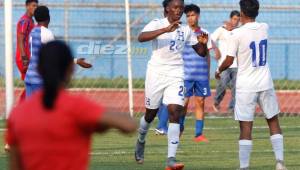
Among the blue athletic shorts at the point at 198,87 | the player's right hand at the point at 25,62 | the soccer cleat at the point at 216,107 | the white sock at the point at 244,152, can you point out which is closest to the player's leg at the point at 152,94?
the white sock at the point at 244,152

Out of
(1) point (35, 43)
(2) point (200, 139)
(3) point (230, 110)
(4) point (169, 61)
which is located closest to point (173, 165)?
(4) point (169, 61)

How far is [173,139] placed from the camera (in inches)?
458

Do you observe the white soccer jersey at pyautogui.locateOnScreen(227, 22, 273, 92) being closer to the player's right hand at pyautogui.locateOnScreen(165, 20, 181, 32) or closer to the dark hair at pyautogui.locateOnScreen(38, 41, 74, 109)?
the player's right hand at pyautogui.locateOnScreen(165, 20, 181, 32)

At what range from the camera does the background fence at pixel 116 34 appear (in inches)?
878

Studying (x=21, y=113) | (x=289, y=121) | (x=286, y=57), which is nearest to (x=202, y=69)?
(x=289, y=121)

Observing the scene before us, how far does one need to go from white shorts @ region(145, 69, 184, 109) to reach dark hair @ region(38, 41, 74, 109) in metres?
6.84

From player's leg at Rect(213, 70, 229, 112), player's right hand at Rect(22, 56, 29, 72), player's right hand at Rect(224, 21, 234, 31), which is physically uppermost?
player's right hand at Rect(22, 56, 29, 72)

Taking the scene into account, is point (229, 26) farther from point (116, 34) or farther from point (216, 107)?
point (116, 34)

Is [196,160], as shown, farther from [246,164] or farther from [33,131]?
[33,131]

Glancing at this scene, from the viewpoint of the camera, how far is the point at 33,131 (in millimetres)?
5020


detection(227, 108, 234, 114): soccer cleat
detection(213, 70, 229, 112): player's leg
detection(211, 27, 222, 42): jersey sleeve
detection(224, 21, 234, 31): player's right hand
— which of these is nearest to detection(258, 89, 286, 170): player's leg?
detection(224, 21, 234, 31): player's right hand

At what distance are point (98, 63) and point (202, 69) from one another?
598 centimetres

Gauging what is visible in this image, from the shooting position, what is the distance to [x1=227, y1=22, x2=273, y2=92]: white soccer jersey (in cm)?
1112

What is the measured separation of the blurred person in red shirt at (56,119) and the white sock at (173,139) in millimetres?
6474
